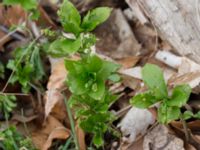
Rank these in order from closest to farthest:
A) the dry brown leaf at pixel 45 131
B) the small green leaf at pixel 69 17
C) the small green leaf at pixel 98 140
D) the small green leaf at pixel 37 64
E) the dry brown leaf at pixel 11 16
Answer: the small green leaf at pixel 69 17 < the small green leaf at pixel 98 140 < the dry brown leaf at pixel 45 131 < the small green leaf at pixel 37 64 < the dry brown leaf at pixel 11 16

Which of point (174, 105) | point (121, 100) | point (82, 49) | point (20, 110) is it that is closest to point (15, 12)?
point (20, 110)

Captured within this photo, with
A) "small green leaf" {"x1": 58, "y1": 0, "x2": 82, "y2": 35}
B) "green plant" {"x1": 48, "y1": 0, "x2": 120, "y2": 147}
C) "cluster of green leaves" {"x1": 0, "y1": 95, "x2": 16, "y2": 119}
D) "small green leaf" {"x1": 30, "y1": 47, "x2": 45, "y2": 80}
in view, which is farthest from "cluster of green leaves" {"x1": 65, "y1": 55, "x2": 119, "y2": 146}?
"small green leaf" {"x1": 30, "y1": 47, "x2": 45, "y2": 80}

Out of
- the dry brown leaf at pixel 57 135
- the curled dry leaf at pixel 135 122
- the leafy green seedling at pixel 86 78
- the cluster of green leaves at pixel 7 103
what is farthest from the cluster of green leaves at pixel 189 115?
the cluster of green leaves at pixel 7 103

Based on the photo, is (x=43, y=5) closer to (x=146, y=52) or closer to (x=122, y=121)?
(x=146, y=52)

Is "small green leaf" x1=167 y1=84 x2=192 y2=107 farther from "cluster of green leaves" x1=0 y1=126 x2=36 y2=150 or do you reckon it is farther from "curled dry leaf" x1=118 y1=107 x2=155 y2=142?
"cluster of green leaves" x1=0 y1=126 x2=36 y2=150

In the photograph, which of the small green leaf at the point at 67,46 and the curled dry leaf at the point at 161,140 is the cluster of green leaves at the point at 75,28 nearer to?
the small green leaf at the point at 67,46

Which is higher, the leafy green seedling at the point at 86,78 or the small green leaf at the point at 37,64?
the leafy green seedling at the point at 86,78
